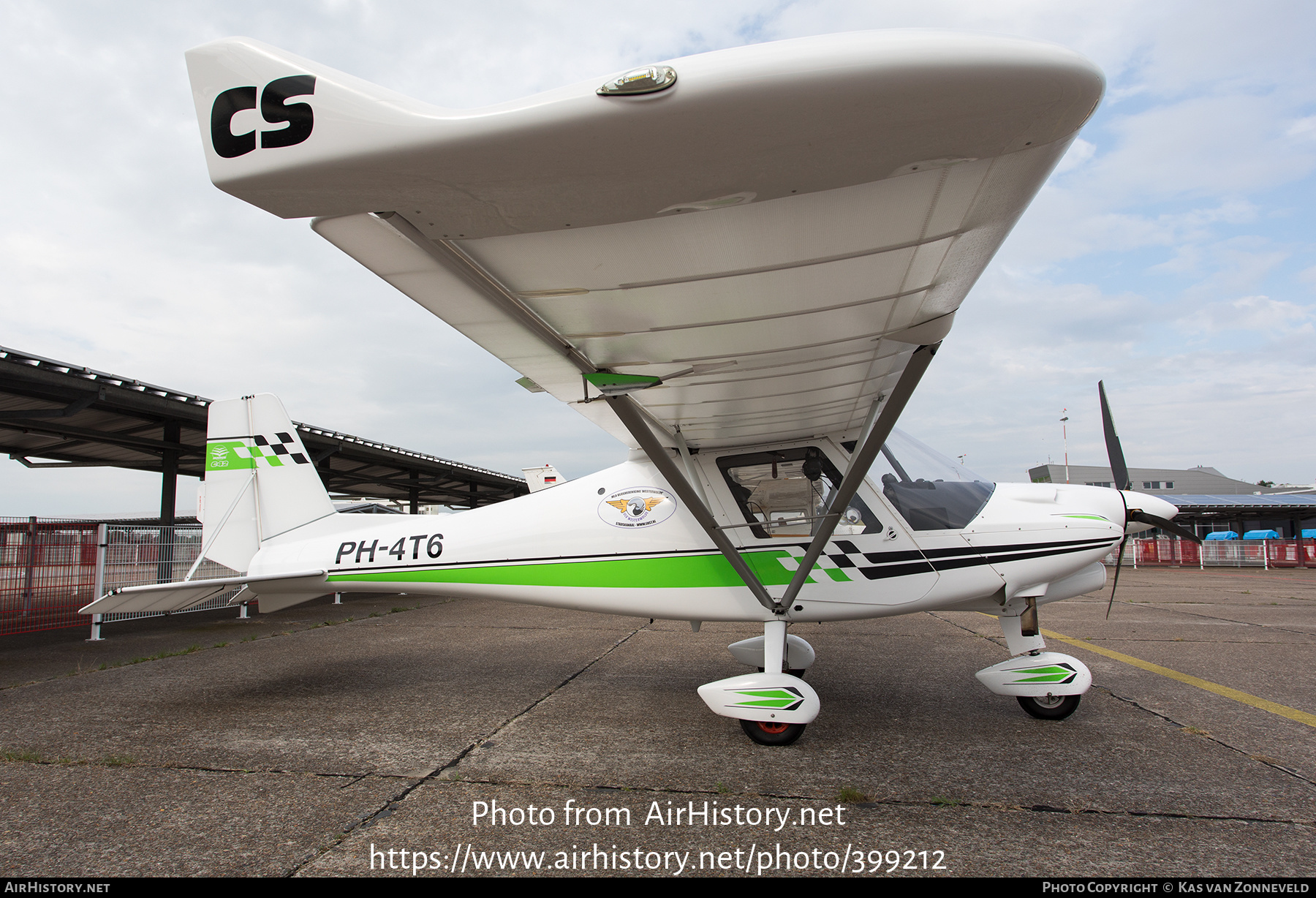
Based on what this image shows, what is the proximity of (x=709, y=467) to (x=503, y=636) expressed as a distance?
15.8 feet

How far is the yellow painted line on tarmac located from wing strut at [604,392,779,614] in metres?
3.59

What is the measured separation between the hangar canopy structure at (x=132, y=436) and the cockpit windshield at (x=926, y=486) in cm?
944

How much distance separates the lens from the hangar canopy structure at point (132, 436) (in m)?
8.00

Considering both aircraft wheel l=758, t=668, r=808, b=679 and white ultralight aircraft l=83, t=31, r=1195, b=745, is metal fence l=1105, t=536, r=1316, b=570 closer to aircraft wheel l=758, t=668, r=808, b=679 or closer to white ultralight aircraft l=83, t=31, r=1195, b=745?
aircraft wheel l=758, t=668, r=808, b=679

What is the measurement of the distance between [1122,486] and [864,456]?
A: 2.90 metres

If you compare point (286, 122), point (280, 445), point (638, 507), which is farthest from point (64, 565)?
point (286, 122)

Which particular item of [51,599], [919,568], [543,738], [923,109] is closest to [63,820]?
[543,738]

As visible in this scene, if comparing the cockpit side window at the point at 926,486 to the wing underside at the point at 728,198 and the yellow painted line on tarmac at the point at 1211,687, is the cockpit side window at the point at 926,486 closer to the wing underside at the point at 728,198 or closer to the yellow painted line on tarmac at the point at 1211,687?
the wing underside at the point at 728,198

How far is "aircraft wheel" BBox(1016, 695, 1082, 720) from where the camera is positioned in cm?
416

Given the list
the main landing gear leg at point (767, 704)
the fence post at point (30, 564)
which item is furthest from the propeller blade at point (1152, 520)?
the fence post at point (30, 564)

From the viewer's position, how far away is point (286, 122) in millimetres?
1537

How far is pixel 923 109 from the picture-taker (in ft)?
4.58
